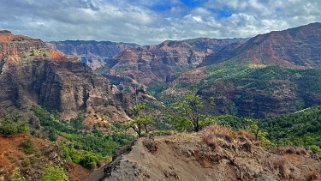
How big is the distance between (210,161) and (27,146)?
41400 millimetres

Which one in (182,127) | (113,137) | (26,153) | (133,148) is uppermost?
(133,148)

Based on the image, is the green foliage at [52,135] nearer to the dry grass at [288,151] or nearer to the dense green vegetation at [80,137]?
the dense green vegetation at [80,137]

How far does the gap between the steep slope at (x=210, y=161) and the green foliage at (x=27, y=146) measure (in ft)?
113

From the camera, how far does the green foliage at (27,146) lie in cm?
7569

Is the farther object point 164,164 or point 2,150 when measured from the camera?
point 2,150

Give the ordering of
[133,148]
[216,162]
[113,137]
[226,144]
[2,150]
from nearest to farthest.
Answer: [133,148], [216,162], [226,144], [2,150], [113,137]

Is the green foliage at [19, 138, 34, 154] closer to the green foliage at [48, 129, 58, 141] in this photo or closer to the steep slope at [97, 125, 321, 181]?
the steep slope at [97, 125, 321, 181]

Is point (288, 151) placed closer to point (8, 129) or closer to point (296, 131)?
point (8, 129)

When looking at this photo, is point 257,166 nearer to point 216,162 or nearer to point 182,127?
point 216,162

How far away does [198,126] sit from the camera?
251 ft

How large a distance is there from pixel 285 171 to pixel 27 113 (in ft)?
501

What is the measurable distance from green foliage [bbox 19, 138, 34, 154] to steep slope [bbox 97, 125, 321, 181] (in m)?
34.5

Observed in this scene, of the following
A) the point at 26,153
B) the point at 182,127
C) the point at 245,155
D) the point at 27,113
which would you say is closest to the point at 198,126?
the point at 182,127

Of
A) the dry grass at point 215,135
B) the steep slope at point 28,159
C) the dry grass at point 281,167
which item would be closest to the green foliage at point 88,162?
the steep slope at point 28,159
